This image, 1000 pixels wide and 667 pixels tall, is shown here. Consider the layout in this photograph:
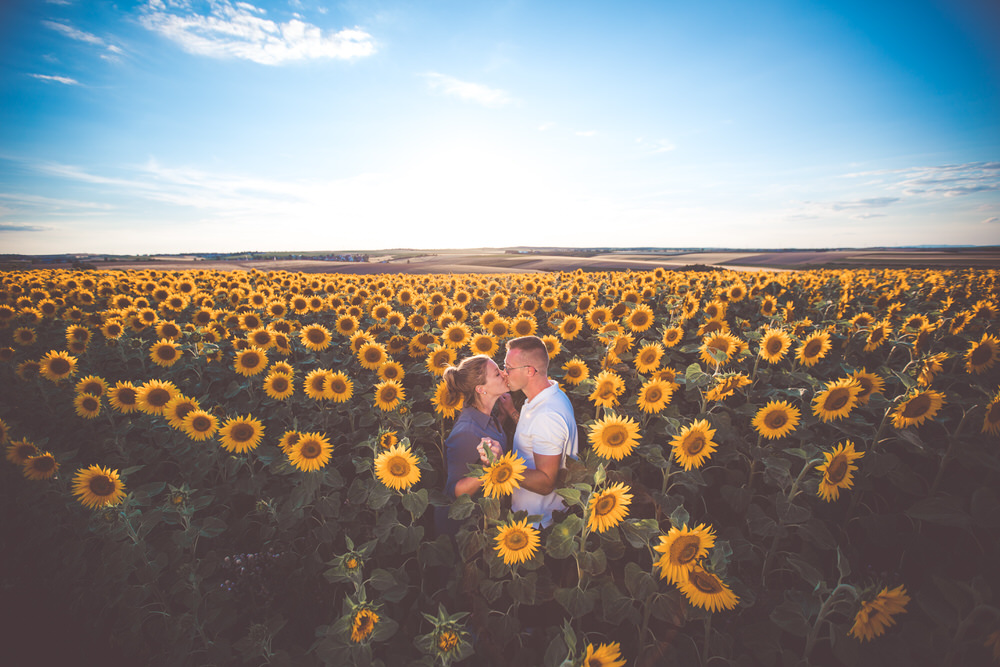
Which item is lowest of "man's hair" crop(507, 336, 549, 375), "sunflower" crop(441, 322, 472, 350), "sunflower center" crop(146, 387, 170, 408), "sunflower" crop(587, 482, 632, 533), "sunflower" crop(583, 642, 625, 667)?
"sunflower" crop(583, 642, 625, 667)

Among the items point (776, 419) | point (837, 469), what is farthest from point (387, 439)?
point (776, 419)

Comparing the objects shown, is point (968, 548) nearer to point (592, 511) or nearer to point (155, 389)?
point (592, 511)

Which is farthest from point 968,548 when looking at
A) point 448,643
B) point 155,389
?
point 155,389

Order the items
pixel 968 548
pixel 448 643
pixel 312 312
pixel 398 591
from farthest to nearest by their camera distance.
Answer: pixel 312 312, pixel 968 548, pixel 398 591, pixel 448 643

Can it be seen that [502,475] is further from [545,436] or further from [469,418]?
[469,418]

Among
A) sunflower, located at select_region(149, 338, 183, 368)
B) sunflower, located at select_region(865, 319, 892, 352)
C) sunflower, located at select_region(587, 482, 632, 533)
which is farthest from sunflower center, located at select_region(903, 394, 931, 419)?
sunflower, located at select_region(149, 338, 183, 368)

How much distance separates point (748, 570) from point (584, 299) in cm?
544

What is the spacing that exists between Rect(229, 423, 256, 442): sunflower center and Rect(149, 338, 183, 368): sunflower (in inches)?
122

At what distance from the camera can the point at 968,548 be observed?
9.77ft

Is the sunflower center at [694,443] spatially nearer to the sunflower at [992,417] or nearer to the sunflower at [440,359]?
the sunflower at [992,417]

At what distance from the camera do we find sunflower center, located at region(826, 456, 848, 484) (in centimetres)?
254

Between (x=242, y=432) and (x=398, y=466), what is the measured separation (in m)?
2.00

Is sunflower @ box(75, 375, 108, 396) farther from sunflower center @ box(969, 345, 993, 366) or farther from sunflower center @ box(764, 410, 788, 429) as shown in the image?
sunflower center @ box(969, 345, 993, 366)

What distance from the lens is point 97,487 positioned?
3119 millimetres
